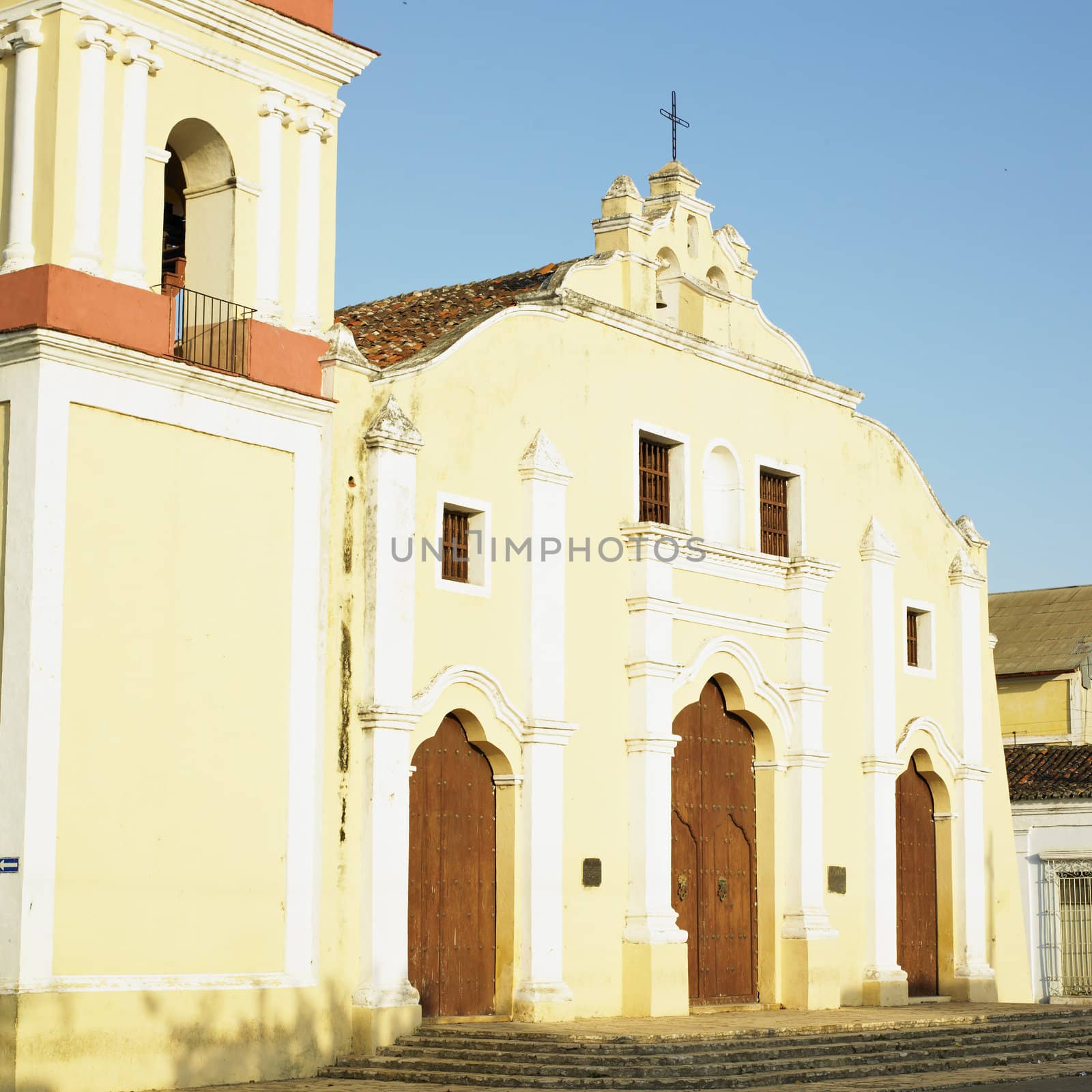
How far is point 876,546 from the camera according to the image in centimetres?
2542

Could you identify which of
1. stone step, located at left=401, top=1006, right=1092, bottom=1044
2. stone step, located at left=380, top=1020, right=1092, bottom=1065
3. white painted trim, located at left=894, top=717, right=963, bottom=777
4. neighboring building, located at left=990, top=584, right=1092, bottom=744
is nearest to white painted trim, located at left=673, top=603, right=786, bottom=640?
white painted trim, located at left=894, top=717, right=963, bottom=777

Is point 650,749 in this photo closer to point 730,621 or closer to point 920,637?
point 730,621

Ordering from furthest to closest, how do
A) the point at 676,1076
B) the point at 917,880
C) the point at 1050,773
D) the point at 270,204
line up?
the point at 1050,773 < the point at 917,880 < the point at 270,204 < the point at 676,1076

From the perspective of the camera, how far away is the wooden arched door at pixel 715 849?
22312mm

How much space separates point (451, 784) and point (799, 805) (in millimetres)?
5606

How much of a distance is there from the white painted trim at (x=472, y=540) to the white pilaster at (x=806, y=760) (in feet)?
17.6

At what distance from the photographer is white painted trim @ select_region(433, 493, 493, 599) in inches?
767

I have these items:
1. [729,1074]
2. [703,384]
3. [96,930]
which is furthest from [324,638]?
[703,384]

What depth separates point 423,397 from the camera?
63.7 feet

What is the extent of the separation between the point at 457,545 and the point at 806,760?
612cm

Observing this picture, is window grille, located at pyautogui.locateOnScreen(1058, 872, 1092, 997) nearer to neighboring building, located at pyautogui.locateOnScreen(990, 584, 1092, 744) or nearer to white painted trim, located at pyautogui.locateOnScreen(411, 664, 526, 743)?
neighboring building, located at pyautogui.locateOnScreen(990, 584, 1092, 744)

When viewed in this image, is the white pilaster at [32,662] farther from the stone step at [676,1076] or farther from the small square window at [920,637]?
the small square window at [920,637]

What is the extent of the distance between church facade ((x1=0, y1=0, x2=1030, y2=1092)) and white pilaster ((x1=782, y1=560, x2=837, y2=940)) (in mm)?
55

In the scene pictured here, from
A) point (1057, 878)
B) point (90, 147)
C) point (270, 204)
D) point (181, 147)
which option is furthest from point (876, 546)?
point (90, 147)
